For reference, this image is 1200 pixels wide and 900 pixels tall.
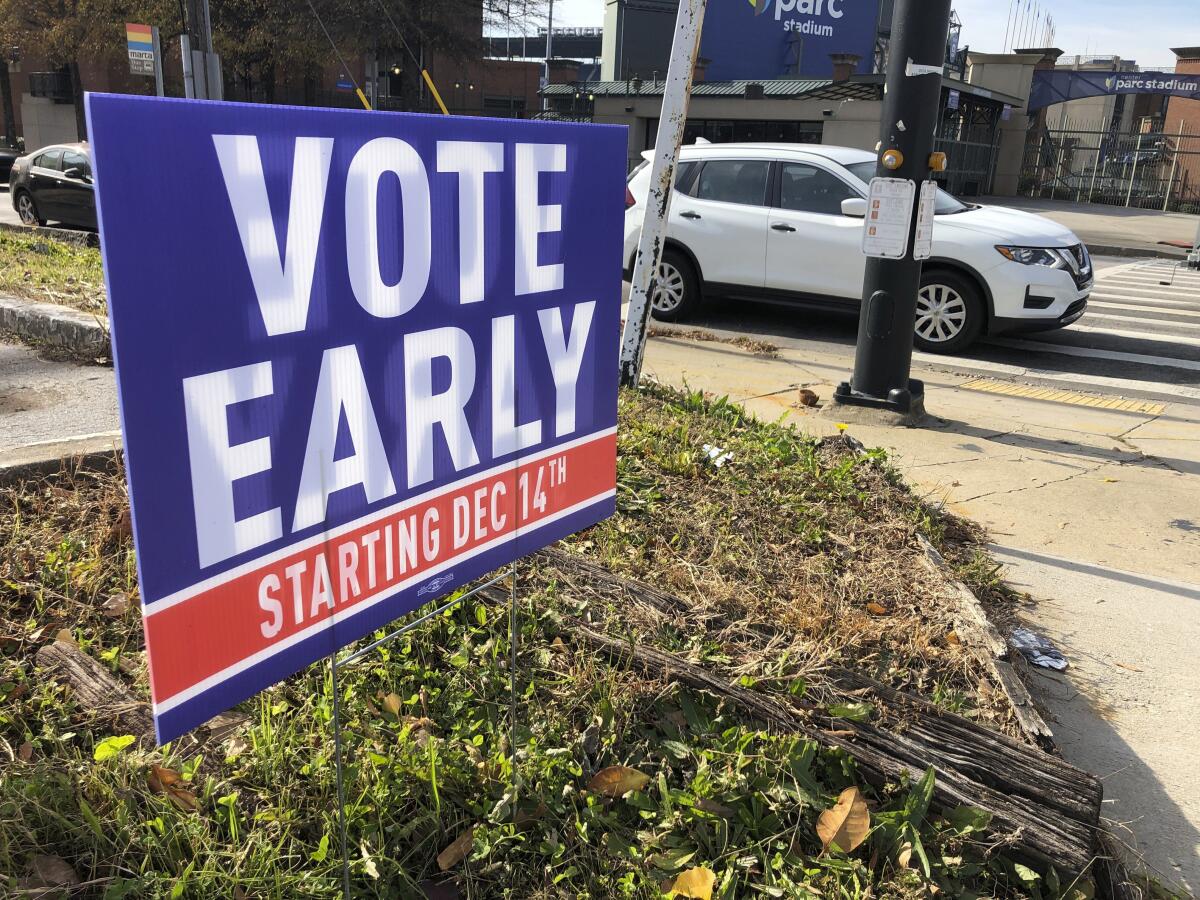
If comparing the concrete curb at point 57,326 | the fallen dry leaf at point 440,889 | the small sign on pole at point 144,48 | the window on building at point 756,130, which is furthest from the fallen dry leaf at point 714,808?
the window on building at point 756,130

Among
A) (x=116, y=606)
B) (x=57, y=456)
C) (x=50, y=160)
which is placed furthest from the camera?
(x=50, y=160)

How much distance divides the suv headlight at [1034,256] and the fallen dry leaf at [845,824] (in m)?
7.45

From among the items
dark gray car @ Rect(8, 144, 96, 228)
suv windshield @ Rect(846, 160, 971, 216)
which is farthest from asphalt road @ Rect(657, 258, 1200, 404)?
dark gray car @ Rect(8, 144, 96, 228)

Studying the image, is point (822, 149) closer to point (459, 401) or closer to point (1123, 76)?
point (459, 401)

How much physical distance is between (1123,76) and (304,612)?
4182 cm

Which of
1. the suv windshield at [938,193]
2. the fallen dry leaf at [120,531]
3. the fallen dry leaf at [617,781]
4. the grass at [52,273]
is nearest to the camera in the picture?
the fallen dry leaf at [617,781]

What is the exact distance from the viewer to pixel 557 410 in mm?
2477

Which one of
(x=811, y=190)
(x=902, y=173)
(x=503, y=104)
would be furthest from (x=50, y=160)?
(x=503, y=104)

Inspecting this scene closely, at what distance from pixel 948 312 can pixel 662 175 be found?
4383mm

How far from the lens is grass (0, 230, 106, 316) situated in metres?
6.81

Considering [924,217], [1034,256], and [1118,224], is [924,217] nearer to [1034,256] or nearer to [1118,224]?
[1034,256]

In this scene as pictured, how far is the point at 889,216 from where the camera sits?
20.4ft

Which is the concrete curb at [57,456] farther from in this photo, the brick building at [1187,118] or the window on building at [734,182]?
the brick building at [1187,118]

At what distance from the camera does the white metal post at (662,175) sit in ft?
17.9
